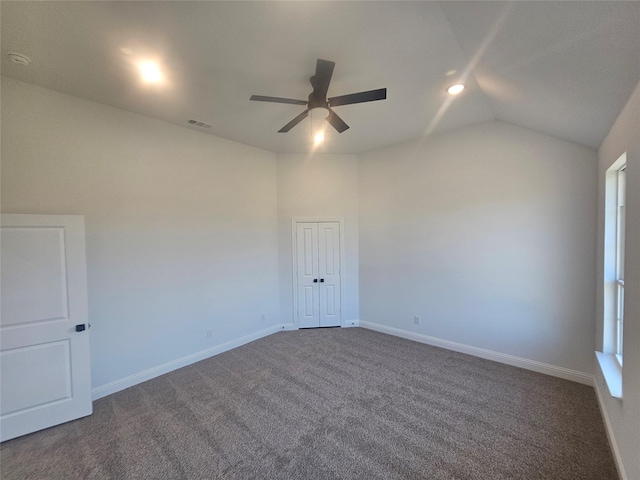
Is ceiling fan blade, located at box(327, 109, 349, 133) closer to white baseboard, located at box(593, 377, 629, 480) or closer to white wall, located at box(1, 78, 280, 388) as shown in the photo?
white wall, located at box(1, 78, 280, 388)

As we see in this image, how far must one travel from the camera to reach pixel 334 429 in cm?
237

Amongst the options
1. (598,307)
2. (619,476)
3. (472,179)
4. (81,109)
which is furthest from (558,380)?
(81,109)

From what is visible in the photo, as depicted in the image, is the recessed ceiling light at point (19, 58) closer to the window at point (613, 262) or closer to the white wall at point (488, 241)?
the white wall at point (488, 241)

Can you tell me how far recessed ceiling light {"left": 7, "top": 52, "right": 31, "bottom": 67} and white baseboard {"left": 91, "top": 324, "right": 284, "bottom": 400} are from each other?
3.22 m

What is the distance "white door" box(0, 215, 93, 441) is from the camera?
2352 mm

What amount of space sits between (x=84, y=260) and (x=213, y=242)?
157 cm

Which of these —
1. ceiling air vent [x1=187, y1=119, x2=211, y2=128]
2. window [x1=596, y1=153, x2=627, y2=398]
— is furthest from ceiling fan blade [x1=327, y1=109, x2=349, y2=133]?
window [x1=596, y1=153, x2=627, y2=398]

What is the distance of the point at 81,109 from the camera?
9.41 ft

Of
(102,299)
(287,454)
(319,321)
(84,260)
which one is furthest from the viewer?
(319,321)

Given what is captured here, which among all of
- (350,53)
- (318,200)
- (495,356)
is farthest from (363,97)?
(495,356)

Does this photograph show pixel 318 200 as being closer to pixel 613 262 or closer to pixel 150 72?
pixel 150 72

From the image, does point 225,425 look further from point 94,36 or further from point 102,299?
point 94,36

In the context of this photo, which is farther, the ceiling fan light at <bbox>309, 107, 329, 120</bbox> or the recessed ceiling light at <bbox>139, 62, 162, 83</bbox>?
the ceiling fan light at <bbox>309, 107, 329, 120</bbox>

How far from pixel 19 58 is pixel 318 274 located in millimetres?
4366
